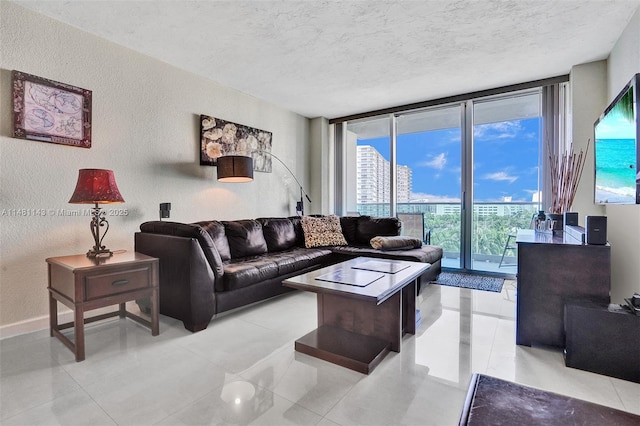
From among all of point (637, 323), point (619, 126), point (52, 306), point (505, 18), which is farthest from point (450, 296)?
point (52, 306)

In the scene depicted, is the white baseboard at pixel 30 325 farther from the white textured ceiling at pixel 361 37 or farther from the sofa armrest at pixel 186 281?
the white textured ceiling at pixel 361 37

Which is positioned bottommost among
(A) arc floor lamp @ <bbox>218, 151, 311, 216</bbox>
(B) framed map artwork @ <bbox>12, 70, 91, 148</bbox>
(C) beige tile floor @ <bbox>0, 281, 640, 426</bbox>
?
(C) beige tile floor @ <bbox>0, 281, 640, 426</bbox>

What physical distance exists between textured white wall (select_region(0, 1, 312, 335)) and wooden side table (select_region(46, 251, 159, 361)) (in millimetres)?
330

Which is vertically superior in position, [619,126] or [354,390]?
[619,126]

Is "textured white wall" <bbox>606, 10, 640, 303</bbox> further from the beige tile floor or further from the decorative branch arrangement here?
the beige tile floor

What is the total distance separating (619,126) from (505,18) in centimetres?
125

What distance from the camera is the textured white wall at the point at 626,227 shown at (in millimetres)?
2352

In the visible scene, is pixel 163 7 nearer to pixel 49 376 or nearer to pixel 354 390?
pixel 49 376

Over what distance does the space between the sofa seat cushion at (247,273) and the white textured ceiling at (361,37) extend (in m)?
2.11

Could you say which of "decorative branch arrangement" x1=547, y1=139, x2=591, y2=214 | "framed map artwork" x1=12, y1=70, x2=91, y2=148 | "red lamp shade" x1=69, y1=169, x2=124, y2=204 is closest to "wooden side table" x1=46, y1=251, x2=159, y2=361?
"red lamp shade" x1=69, y1=169, x2=124, y2=204

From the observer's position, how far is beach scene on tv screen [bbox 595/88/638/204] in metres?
1.82

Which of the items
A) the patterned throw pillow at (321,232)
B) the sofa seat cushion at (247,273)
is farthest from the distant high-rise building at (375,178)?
the sofa seat cushion at (247,273)

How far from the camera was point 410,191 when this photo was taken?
520 centimetres

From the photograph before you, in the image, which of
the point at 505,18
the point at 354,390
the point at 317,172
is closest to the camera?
the point at 354,390
